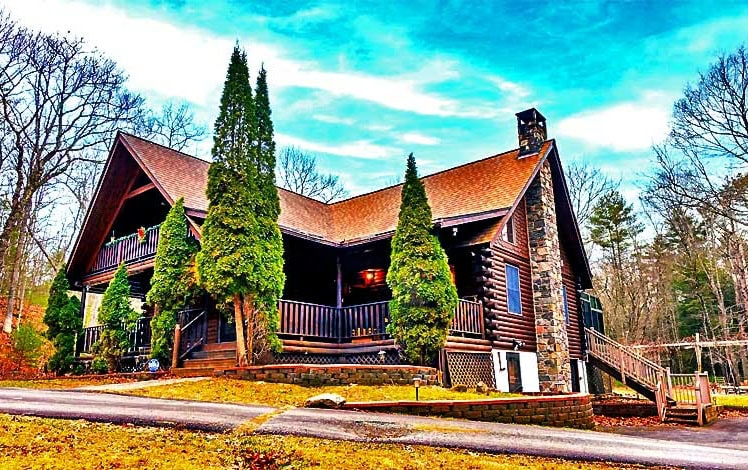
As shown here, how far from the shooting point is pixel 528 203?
1997cm

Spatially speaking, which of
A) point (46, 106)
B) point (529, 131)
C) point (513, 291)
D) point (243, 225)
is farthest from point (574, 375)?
point (46, 106)

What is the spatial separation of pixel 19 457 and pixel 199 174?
14.2 meters

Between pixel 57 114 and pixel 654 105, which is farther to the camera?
pixel 654 105

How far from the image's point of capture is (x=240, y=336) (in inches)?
528

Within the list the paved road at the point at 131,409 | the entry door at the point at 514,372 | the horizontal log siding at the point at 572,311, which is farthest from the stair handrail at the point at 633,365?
the paved road at the point at 131,409

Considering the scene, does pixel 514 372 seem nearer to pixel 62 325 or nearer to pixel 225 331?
pixel 225 331

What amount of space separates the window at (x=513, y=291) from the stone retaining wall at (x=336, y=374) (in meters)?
6.03

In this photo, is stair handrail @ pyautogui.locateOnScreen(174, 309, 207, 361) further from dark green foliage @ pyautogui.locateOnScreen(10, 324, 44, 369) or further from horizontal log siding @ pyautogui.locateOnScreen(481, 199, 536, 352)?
horizontal log siding @ pyautogui.locateOnScreen(481, 199, 536, 352)

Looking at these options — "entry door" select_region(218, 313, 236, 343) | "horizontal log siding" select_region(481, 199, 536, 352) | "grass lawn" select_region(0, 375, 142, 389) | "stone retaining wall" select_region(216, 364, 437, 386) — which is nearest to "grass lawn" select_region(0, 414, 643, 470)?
"stone retaining wall" select_region(216, 364, 437, 386)

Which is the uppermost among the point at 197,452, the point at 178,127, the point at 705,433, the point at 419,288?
the point at 178,127

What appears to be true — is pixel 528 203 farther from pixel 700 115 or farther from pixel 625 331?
pixel 625 331

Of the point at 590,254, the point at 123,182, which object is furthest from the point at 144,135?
the point at 590,254

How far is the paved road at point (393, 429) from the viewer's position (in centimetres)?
742

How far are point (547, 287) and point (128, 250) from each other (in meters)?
13.9
